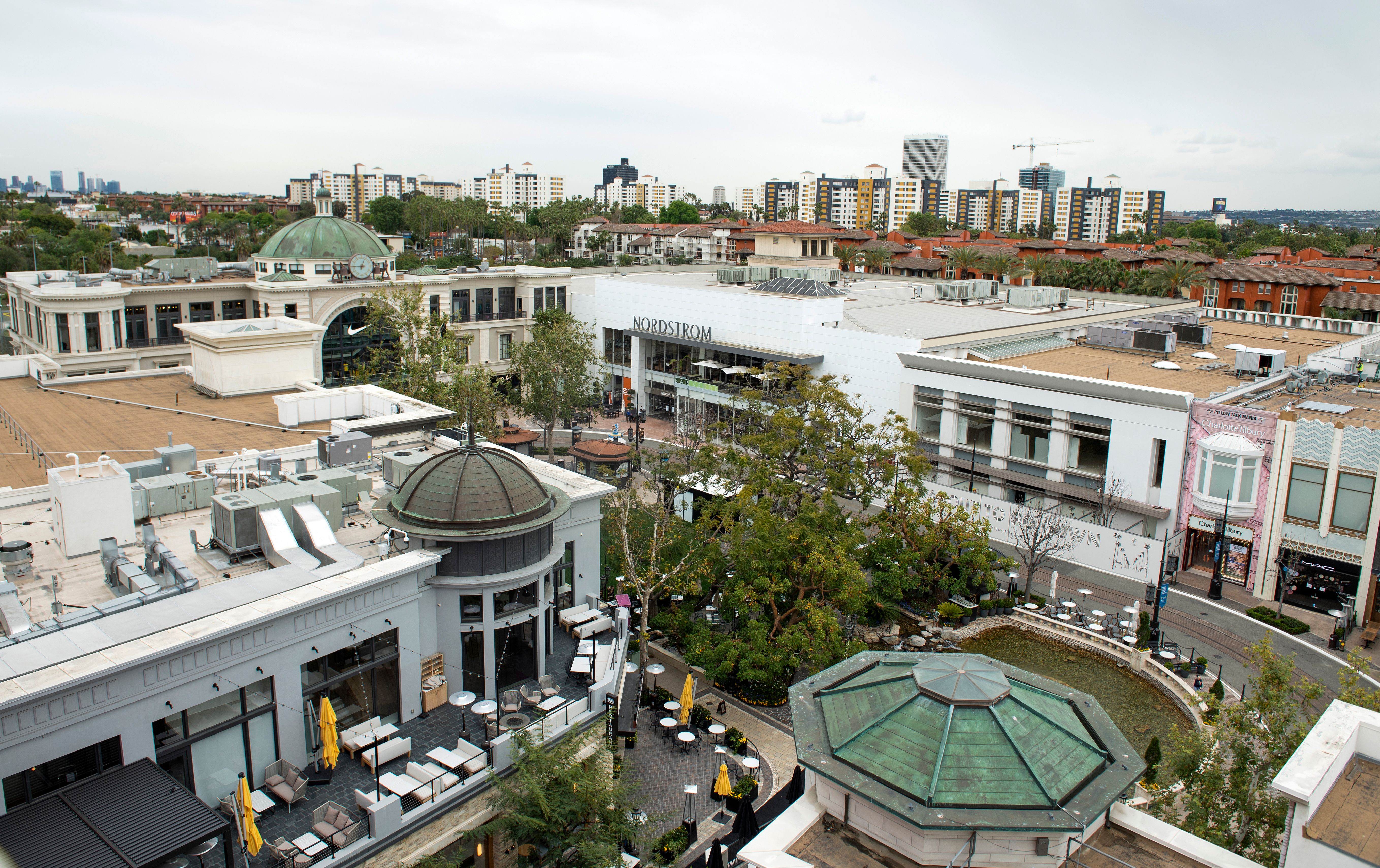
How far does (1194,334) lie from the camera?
2213 inches

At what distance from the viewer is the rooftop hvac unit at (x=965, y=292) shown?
69.4m

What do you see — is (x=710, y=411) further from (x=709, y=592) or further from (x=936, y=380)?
(x=709, y=592)

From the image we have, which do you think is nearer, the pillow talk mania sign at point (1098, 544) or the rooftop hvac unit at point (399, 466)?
the rooftop hvac unit at point (399, 466)

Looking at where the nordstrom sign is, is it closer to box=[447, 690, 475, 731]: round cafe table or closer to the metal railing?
the metal railing

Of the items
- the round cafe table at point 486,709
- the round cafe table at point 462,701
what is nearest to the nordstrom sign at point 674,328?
the round cafe table at point 462,701

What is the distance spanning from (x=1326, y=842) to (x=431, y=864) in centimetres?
1420

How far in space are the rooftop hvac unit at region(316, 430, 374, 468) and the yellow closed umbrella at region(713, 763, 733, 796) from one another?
14819 mm

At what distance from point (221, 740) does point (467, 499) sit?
22.6 feet

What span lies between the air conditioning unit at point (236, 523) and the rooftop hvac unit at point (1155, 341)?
159 feet

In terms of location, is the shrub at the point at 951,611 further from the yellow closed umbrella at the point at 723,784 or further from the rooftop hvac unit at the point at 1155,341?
the rooftop hvac unit at the point at 1155,341

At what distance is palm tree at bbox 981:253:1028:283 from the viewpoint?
100500 millimetres

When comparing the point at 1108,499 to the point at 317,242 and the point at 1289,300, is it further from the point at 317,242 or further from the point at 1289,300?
the point at 1289,300

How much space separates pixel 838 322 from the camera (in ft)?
185

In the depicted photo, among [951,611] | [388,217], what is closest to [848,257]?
[388,217]
